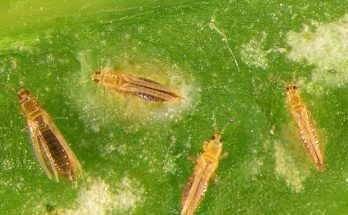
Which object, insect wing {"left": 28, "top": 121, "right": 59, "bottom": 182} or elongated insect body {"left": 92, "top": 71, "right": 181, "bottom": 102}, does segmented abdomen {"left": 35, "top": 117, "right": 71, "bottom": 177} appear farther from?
elongated insect body {"left": 92, "top": 71, "right": 181, "bottom": 102}

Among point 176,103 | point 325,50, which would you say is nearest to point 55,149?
point 176,103

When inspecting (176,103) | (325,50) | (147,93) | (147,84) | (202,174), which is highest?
(325,50)

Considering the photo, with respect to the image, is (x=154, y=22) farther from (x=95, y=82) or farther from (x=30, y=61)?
(x=30, y=61)

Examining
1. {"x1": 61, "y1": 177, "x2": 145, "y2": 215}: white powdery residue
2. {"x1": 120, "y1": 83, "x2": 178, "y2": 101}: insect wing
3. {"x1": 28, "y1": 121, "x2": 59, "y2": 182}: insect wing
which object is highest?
{"x1": 120, "y1": 83, "x2": 178, "y2": 101}: insect wing

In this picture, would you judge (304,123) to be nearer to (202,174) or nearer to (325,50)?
(325,50)

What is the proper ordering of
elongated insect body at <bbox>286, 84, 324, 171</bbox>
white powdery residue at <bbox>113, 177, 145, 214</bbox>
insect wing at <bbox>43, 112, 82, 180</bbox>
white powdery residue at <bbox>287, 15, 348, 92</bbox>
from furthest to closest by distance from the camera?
white powdery residue at <bbox>113, 177, 145, 214</bbox>
white powdery residue at <bbox>287, 15, 348, 92</bbox>
insect wing at <bbox>43, 112, 82, 180</bbox>
elongated insect body at <bbox>286, 84, 324, 171</bbox>

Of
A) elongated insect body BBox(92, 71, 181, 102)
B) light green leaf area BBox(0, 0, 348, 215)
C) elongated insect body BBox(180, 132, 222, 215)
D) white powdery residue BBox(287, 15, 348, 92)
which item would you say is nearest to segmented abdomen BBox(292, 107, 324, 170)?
light green leaf area BBox(0, 0, 348, 215)
